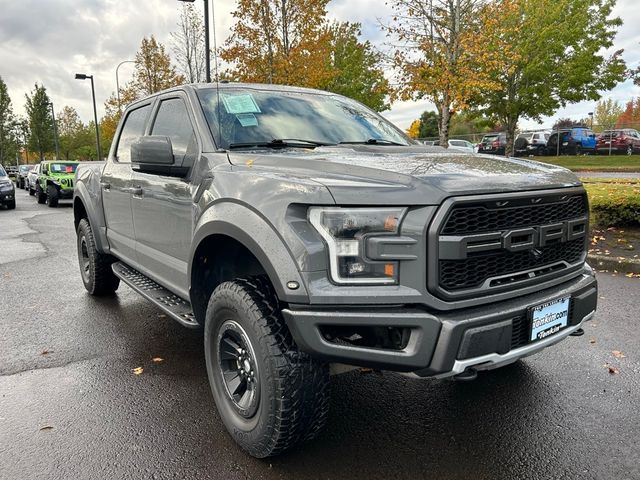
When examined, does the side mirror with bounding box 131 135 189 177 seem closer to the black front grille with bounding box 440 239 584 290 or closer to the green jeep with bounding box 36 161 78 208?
the black front grille with bounding box 440 239 584 290

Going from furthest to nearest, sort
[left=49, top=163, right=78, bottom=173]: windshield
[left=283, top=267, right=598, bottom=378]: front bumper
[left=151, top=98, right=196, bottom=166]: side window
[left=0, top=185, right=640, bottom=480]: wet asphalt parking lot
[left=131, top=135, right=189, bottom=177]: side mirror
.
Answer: [left=49, top=163, right=78, bottom=173]: windshield, [left=151, top=98, right=196, bottom=166]: side window, [left=131, top=135, right=189, bottom=177]: side mirror, [left=0, top=185, right=640, bottom=480]: wet asphalt parking lot, [left=283, top=267, right=598, bottom=378]: front bumper

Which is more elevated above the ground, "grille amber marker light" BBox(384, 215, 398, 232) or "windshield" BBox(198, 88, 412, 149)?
"windshield" BBox(198, 88, 412, 149)

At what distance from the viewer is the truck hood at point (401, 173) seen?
7.06 feet

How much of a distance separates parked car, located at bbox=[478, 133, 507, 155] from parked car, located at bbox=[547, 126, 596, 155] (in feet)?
11.0

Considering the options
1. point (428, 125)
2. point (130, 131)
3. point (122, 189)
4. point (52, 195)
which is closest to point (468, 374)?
point (122, 189)

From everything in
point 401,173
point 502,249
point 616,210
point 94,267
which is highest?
point 401,173

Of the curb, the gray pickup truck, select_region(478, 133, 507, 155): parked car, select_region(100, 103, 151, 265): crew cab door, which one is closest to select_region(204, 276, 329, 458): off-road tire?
the gray pickup truck

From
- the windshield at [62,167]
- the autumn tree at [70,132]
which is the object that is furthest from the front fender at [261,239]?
the autumn tree at [70,132]

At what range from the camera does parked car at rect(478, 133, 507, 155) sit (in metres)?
33.1

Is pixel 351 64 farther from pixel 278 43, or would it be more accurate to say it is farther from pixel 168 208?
pixel 168 208

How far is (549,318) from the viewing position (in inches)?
96.7

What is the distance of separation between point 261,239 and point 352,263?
46 cm

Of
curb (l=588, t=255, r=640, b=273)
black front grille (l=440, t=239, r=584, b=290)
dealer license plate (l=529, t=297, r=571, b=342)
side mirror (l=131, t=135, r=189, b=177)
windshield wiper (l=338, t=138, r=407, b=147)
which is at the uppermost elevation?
windshield wiper (l=338, t=138, r=407, b=147)

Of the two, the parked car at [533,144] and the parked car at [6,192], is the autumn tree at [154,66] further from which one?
the parked car at [533,144]
